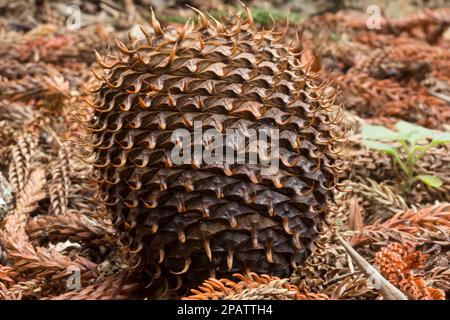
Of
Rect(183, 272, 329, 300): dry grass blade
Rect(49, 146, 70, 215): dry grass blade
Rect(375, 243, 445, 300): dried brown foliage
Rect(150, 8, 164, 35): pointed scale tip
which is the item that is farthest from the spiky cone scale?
Rect(49, 146, 70, 215): dry grass blade

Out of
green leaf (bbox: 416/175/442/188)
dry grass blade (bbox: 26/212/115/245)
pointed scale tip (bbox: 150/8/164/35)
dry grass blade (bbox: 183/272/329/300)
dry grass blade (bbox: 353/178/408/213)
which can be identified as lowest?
dry grass blade (bbox: 183/272/329/300)

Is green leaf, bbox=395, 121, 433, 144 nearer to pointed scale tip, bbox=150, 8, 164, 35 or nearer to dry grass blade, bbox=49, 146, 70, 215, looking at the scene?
pointed scale tip, bbox=150, 8, 164, 35

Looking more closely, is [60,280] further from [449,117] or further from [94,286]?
[449,117]

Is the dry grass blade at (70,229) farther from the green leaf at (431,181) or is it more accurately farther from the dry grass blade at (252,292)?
the green leaf at (431,181)

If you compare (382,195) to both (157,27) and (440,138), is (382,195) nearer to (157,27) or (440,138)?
(440,138)

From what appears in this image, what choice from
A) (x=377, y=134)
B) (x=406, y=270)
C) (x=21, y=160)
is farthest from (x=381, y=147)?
(x=21, y=160)
